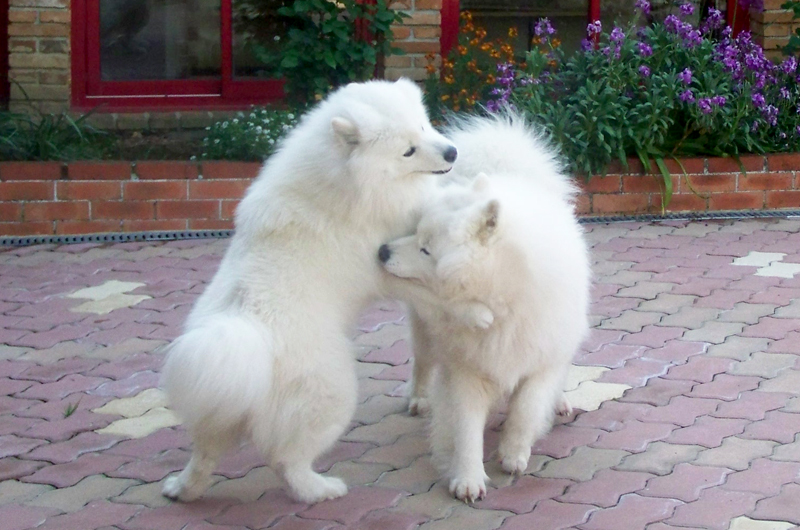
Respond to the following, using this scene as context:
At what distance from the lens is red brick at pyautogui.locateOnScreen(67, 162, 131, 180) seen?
6574 millimetres

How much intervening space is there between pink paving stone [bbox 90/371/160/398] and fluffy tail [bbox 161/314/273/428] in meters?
1.34

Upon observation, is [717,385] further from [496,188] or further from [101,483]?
[101,483]

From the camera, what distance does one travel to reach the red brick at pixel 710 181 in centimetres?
727

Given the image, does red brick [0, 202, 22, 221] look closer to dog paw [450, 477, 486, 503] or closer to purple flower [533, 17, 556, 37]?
purple flower [533, 17, 556, 37]

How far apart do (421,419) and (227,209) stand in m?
3.16

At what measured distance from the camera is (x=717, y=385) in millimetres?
4246

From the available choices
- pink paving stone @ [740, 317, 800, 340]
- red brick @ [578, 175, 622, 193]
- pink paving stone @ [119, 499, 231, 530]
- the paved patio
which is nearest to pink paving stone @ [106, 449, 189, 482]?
the paved patio

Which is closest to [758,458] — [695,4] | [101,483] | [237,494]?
[237,494]

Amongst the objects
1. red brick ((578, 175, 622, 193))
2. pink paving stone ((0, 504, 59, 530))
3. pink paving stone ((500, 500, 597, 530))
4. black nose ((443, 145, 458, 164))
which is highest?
black nose ((443, 145, 458, 164))

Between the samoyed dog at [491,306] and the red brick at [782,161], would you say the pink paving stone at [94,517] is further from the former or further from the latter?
the red brick at [782,161]

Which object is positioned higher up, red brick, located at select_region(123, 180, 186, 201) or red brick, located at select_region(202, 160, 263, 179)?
red brick, located at select_region(202, 160, 263, 179)

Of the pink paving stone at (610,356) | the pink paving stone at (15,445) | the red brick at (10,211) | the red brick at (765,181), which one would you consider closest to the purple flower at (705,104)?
the red brick at (765,181)

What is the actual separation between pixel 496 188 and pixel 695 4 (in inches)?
228

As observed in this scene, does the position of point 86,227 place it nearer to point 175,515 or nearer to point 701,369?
point 175,515
